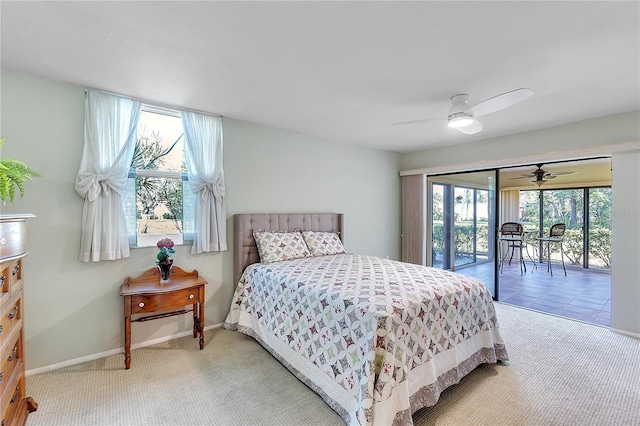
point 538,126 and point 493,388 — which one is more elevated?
point 538,126

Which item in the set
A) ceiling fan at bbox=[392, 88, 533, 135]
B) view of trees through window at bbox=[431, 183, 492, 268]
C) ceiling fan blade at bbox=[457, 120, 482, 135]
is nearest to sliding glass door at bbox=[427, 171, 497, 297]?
view of trees through window at bbox=[431, 183, 492, 268]

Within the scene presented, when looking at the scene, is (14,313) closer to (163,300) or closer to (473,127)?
(163,300)

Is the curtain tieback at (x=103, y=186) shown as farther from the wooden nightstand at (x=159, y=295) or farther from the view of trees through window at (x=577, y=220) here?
the view of trees through window at (x=577, y=220)

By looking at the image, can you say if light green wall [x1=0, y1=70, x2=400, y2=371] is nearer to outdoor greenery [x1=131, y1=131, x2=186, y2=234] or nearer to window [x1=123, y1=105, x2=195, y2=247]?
window [x1=123, y1=105, x2=195, y2=247]

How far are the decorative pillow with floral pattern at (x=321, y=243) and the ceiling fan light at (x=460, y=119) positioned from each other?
1993mm

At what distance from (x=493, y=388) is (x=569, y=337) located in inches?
63.1

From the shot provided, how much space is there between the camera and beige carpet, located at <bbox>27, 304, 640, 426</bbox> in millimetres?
1854

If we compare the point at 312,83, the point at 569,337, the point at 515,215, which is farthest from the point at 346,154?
the point at 515,215

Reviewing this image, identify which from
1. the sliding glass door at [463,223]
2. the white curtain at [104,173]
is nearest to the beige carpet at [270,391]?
the white curtain at [104,173]

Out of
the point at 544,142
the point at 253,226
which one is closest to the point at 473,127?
the point at 544,142

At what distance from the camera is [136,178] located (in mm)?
2857

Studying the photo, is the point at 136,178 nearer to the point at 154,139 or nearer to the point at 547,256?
the point at 154,139

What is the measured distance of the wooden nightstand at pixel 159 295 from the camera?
2393 mm

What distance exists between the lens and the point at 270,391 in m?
2.13
